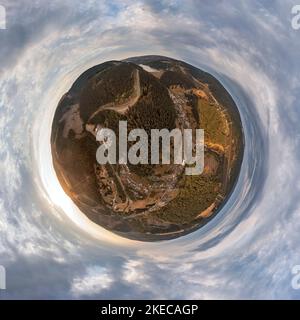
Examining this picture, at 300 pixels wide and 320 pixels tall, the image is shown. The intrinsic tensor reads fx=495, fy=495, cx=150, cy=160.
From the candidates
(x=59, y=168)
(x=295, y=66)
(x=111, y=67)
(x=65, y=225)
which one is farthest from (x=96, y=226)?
(x=295, y=66)

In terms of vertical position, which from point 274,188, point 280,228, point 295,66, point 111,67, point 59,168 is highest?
point 111,67

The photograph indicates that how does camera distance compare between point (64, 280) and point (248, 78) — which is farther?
point (248, 78)

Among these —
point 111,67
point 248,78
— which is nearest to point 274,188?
point 248,78

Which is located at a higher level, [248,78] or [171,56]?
[171,56]

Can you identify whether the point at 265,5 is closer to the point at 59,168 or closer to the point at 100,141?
the point at 100,141

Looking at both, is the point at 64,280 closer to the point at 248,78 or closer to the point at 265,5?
the point at 248,78

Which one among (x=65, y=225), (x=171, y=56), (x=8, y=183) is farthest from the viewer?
(x=171, y=56)

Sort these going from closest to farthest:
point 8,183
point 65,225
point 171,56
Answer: point 8,183 → point 65,225 → point 171,56
